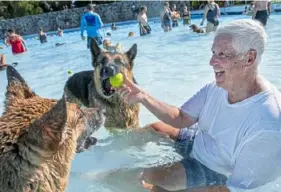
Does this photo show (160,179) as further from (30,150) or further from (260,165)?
(30,150)

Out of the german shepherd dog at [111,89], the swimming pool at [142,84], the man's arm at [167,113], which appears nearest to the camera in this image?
the man's arm at [167,113]

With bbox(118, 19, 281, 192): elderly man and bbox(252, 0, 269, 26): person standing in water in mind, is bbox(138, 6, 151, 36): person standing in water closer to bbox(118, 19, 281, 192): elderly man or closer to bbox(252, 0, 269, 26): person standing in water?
bbox(252, 0, 269, 26): person standing in water

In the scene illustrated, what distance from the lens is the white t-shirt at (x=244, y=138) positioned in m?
3.52

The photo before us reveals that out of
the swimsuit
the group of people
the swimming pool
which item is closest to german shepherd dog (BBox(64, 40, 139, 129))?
the swimming pool

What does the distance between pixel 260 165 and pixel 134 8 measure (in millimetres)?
43742

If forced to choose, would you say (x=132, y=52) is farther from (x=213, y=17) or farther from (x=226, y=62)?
(x=213, y=17)

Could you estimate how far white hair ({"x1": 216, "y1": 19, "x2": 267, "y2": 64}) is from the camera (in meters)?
3.61

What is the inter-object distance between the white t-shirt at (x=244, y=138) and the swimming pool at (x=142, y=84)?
69 cm

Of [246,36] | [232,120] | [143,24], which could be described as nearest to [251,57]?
[246,36]

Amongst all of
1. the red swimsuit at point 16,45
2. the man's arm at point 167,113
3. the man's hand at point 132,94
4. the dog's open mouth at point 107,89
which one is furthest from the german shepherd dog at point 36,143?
the red swimsuit at point 16,45

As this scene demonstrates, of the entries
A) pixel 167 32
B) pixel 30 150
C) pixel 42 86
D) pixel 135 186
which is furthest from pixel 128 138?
pixel 167 32

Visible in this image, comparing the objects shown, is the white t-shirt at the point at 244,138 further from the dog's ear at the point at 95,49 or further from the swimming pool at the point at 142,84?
the dog's ear at the point at 95,49

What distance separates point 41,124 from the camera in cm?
229

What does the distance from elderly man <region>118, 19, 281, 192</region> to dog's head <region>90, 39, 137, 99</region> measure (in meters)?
2.24
